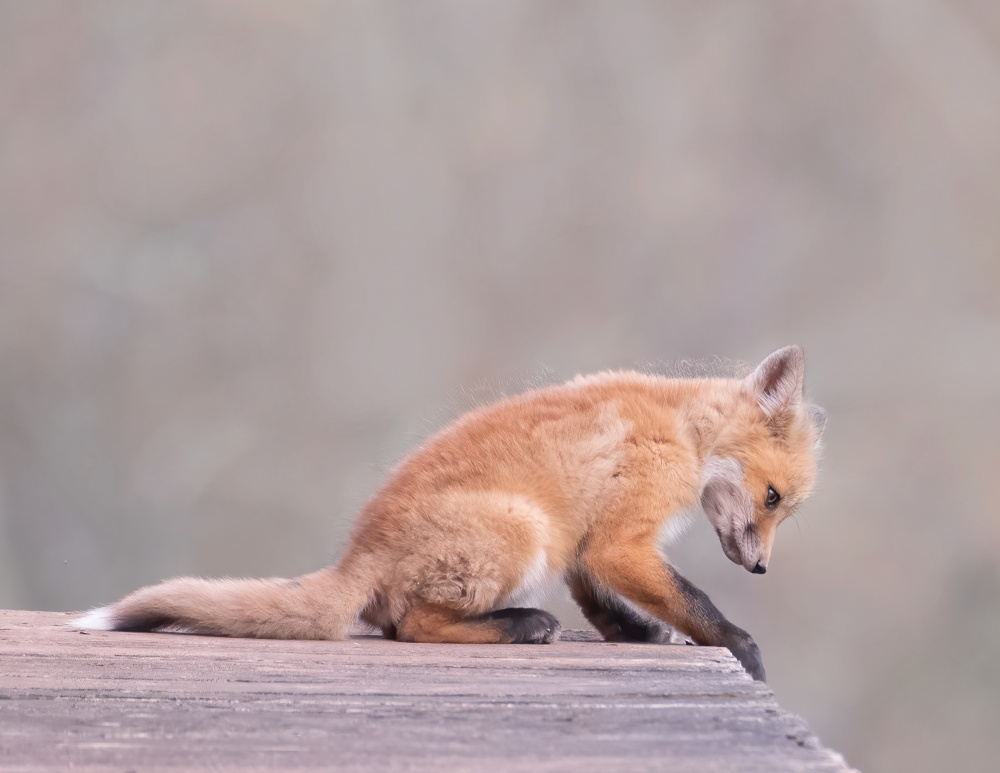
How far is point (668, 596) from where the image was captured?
7.03 feet

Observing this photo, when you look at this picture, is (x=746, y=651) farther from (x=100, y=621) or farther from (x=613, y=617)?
(x=100, y=621)

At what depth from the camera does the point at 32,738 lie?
3.99 feet

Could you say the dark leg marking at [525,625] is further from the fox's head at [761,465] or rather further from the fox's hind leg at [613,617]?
the fox's head at [761,465]

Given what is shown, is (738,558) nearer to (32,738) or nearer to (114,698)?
(114,698)

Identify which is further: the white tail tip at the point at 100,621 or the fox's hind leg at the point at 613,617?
the fox's hind leg at the point at 613,617

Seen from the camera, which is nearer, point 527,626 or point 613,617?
point 527,626

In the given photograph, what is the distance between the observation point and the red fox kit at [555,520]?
6.90ft

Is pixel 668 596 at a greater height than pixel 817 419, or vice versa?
pixel 817 419

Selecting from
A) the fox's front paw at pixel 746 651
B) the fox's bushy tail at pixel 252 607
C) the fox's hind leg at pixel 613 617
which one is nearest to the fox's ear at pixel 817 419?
the fox's hind leg at pixel 613 617

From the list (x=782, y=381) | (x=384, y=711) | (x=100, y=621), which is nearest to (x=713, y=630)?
(x=782, y=381)

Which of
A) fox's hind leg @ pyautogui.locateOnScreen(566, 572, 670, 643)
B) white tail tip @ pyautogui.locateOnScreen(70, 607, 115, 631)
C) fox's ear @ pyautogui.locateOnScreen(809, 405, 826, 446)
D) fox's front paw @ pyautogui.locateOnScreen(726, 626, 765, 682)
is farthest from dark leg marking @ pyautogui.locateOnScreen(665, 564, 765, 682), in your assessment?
white tail tip @ pyautogui.locateOnScreen(70, 607, 115, 631)

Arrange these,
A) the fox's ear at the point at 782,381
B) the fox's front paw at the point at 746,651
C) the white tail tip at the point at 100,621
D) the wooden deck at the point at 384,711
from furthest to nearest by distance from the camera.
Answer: the fox's ear at the point at 782,381, the white tail tip at the point at 100,621, the fox's front paw at the point at 746,651, the wooden deck at the point at 384,711

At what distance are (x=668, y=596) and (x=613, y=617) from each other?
15.8 inches

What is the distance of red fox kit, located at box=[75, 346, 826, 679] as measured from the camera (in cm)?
210
